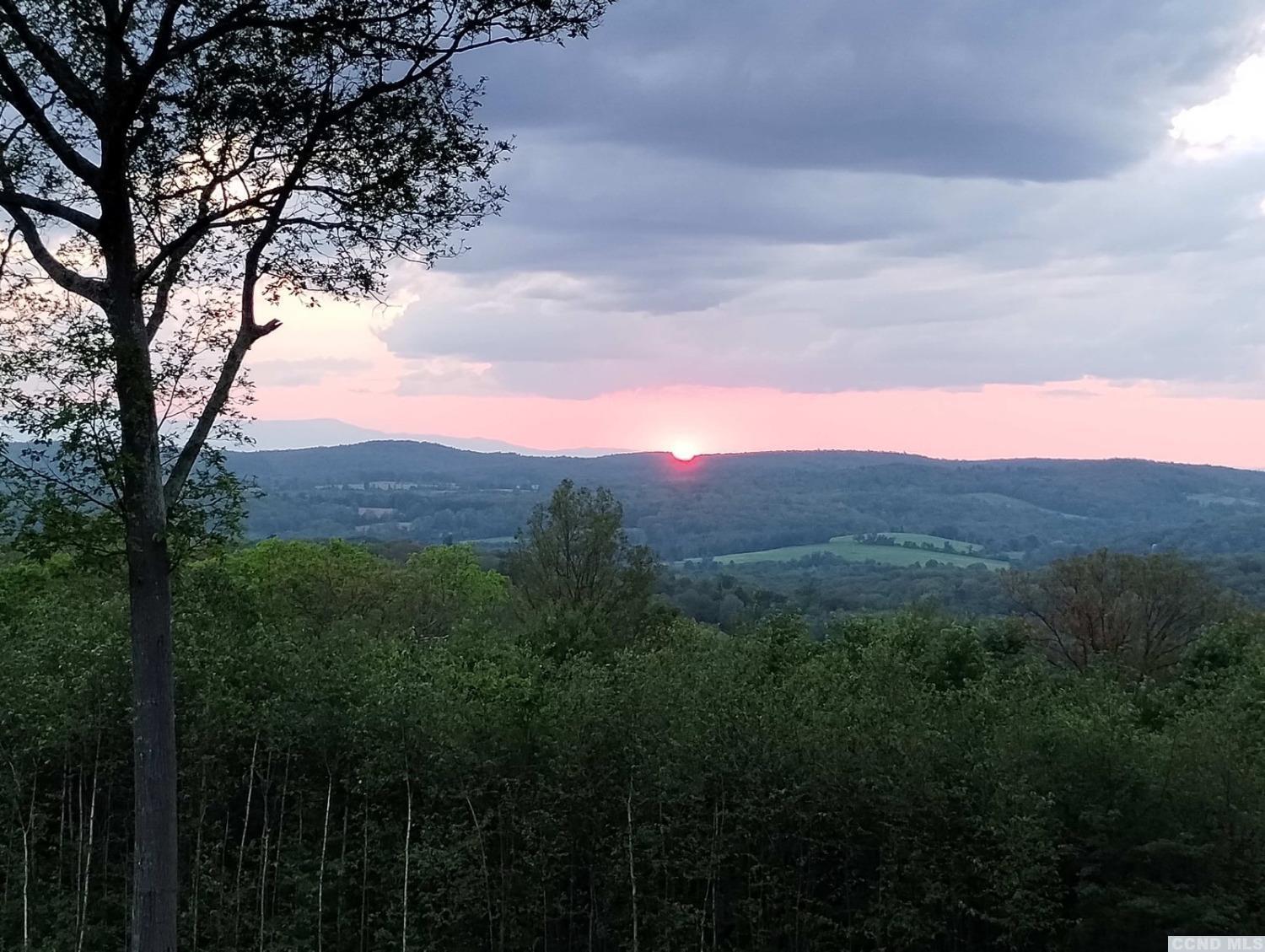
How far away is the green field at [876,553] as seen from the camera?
116 metres

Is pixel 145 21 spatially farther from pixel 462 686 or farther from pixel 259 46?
pixel 462 686

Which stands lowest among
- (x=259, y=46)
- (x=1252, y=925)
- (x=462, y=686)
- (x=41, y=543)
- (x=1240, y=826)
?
(x=1252, y=925)

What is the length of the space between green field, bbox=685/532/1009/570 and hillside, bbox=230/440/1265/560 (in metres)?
2.41

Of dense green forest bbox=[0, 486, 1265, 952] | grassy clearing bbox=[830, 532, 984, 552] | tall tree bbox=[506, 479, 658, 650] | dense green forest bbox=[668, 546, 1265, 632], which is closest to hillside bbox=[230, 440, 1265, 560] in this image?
grassy clearing bbox=[830, 532, 984, 552]

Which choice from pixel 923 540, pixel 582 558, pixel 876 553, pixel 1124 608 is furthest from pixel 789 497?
pixel 582 558

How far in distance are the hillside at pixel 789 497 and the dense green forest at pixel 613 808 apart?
8252 cm

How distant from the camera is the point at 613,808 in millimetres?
15242

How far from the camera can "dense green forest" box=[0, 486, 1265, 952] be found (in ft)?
47.1

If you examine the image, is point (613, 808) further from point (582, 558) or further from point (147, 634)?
point (582, 558)

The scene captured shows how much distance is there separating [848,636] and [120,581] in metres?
17.0

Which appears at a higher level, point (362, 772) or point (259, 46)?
point (259, 46)

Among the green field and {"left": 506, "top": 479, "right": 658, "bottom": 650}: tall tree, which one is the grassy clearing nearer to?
the green field

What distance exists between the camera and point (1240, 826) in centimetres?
1403

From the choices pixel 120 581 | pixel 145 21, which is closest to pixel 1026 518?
pixel 120 581
